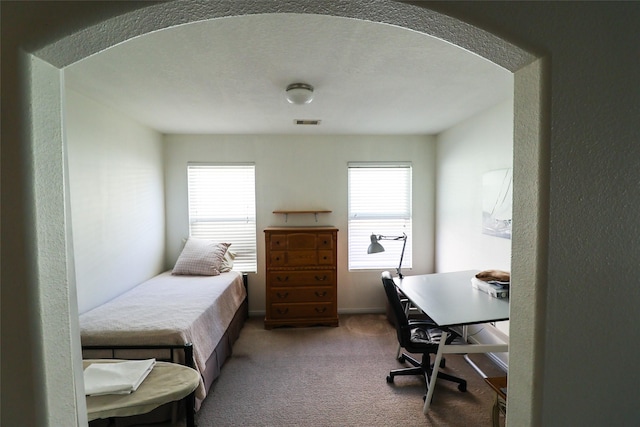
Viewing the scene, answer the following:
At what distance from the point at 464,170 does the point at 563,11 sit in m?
2.59

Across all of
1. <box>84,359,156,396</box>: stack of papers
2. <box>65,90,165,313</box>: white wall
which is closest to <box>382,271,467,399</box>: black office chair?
<box>84,359,156,396</box>: stack of papers

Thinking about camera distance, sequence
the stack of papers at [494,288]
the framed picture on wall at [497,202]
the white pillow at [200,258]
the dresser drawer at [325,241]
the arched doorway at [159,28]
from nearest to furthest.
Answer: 1. the arched doorway at [159,28]
2. the stack of papers at [494,288]
3. the framed picture on wall at [497,202]
4. the white pillow at [200,258]
5. the dresser drawer at [325,241]

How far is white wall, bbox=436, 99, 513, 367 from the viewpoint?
8.21ft

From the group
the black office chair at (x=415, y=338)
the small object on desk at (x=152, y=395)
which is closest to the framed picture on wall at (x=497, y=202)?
the black office chair at (x=415, y=338)

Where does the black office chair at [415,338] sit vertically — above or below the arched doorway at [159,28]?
below

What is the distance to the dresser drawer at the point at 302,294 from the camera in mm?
3326

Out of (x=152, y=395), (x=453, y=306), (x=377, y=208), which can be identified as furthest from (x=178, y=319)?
(x=377, y=208)

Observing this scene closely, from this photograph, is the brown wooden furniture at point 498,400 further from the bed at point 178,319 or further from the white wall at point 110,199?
the white wall at point 110,199

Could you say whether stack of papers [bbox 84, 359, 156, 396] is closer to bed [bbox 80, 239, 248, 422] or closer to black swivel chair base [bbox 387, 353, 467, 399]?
bed [bbox 80, 239, 248, 422]

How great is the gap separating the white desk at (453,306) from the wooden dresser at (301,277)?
1.05 m

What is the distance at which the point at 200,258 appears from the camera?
331 cm

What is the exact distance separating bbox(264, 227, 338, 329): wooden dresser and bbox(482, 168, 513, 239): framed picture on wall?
1.61 metres

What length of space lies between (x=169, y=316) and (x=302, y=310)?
64.0 inches

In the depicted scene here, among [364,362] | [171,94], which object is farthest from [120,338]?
[364,362]
